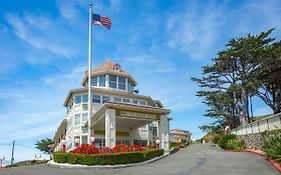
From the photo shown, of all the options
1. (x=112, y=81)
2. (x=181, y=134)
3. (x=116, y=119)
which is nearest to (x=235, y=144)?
(x=116, y=119)

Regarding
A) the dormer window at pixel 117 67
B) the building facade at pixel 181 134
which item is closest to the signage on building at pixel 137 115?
the dormer window at pixel 117 67

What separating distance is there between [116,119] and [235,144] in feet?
40.3

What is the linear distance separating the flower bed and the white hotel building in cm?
614

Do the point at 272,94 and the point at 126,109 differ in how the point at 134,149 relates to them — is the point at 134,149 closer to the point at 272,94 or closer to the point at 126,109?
the point at 126,109

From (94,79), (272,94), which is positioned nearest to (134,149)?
(94,79)

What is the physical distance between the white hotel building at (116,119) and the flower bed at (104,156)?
614 cm

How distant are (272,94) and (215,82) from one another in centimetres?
747

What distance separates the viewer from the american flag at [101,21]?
27.2 meters

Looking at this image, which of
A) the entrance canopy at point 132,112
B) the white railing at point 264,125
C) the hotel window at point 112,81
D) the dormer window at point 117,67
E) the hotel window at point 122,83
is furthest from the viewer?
the dormer window at point 117,67

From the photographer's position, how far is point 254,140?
76.4ft

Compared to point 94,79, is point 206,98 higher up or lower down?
lower down

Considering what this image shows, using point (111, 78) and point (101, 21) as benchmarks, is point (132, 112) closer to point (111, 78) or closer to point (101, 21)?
point (101, 21)

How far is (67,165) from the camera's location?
1948cm

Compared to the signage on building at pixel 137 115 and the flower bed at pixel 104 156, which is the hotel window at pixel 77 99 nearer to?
the signage on building at pixel 137 115
